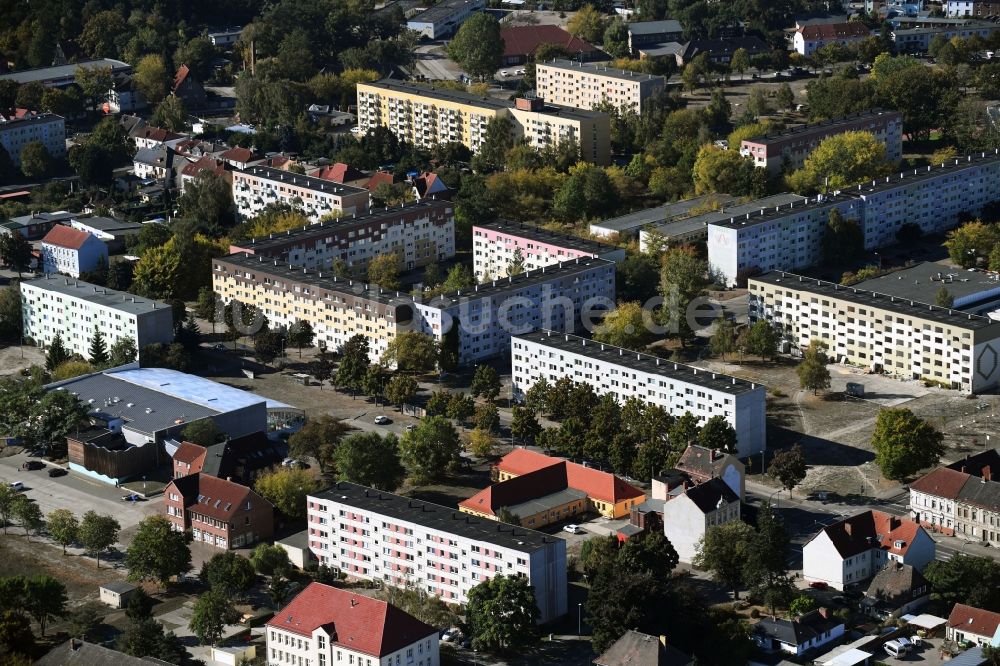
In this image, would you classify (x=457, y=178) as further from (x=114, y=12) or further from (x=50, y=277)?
(x=114, y=12)

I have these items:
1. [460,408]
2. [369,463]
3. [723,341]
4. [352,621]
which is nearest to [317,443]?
[369,463]

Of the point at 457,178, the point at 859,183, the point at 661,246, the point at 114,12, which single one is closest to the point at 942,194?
the point at 859,183

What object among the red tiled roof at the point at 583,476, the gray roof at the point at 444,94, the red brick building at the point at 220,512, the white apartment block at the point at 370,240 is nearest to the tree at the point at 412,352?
the red tiled roof at the point at 583,476

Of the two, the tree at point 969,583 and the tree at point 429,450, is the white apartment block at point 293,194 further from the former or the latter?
the tree at point 969,583

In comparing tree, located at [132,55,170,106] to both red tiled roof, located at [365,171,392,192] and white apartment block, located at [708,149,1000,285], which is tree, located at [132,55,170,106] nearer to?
red tiled roof, located at [365,171,392,192]

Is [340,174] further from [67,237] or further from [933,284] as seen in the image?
[933,284]
